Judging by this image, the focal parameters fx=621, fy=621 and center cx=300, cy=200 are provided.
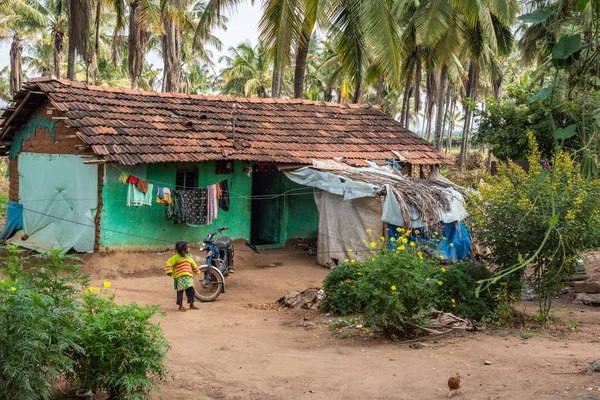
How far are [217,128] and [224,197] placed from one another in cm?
170

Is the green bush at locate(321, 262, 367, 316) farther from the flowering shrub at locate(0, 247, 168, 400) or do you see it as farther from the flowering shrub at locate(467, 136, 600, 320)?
the flowering shrub at locate(0, 247, 168, 400)

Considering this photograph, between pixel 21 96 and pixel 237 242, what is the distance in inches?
225

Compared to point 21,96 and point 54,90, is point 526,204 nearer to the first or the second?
point 54,90

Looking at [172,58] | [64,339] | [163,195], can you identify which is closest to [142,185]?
[163,195]

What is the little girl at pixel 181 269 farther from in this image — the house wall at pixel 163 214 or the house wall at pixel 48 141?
the house wall at pixel 48 141

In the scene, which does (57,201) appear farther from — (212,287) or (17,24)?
(17,24)

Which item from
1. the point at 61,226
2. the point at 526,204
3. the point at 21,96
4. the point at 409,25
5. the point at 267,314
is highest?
the point at 409,25

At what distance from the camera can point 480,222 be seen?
855cm

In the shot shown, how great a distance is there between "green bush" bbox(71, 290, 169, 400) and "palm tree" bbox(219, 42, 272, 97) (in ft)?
121

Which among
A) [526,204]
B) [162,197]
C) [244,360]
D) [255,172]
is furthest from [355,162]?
[244,360]

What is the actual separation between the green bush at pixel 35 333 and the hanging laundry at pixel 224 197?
29.6ft

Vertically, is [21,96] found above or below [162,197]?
above

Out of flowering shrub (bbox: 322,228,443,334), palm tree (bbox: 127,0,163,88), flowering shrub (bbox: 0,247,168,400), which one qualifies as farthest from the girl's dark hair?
palm tree (bbox: 127,0,163,88)

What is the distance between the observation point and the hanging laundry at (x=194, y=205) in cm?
1289
